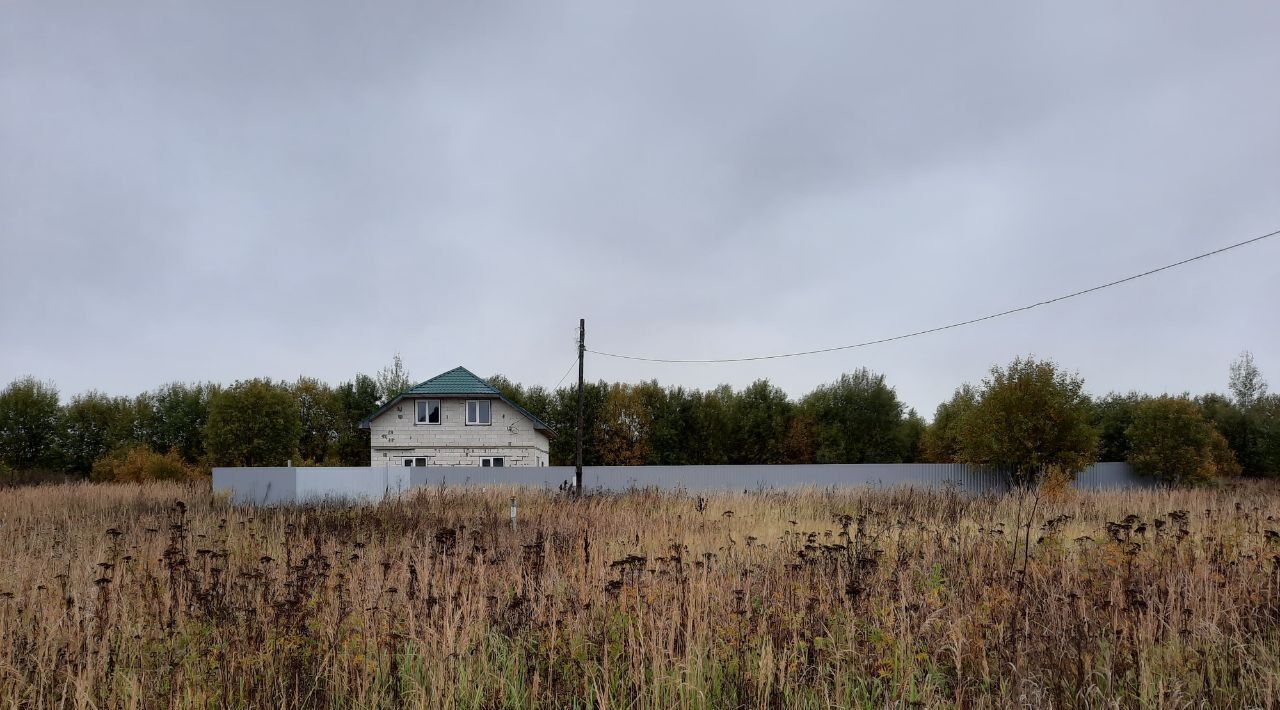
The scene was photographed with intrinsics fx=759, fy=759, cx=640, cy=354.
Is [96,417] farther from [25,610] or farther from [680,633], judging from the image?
[680,633]

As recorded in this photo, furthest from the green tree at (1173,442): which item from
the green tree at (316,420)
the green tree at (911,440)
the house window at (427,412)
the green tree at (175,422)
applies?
the green tree at (175,422)

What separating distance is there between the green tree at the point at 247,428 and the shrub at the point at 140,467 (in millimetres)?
1880

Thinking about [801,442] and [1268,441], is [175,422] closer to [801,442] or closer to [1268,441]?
[801,442]

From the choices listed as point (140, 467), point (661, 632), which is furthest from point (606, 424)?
point (661, 632)

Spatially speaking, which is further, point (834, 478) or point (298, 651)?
point (834, 478)

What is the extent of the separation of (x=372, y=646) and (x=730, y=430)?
4189 cm

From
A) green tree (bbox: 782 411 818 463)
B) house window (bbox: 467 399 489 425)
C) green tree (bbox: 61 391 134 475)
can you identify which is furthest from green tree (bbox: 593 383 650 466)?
green tree (bbox: 61 391 134 475)

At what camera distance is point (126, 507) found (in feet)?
51.1

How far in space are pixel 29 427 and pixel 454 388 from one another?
29.2 meters

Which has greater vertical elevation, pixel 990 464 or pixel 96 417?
pixel 96 417

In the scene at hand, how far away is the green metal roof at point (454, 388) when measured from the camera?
34.2 metres

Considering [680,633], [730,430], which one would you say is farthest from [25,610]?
[730,430]

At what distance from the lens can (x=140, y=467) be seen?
3578cm

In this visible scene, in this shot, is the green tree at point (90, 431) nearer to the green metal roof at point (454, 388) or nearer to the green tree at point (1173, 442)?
the green metal roof at point (454, 388)
